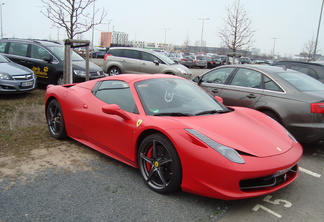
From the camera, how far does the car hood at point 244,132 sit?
309cm

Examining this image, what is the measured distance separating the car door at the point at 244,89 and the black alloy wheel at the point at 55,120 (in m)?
3.28

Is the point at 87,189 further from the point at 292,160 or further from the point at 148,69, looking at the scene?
the point at 148,69

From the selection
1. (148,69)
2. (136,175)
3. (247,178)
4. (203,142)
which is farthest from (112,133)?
(148,69)

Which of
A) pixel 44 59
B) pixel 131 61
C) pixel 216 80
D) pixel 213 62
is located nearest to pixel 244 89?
pixel 216 80

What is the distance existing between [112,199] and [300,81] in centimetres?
421

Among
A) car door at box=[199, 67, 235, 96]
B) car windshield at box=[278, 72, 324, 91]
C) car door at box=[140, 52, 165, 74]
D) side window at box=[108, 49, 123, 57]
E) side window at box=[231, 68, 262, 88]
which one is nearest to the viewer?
car windshield at box=[278, 72, 324, 91]

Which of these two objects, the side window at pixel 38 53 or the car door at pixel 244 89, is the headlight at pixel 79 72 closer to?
the side window at pixel 38 53

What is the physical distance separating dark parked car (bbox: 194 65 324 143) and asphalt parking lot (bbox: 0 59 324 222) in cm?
94

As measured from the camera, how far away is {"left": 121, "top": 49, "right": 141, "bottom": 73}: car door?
12672mm

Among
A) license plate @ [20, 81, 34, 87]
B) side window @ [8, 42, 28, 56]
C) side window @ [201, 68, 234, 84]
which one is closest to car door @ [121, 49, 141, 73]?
side window @ [8, 42, 28, 56]

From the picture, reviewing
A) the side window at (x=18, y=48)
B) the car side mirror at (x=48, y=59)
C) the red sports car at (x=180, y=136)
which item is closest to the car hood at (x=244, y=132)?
the red sports car at (x=180, y=136)

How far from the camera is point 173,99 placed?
3920 mm

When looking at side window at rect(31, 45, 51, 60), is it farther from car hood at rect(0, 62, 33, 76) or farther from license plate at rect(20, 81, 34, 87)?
license plate at rect(20, 81, 34, 87)

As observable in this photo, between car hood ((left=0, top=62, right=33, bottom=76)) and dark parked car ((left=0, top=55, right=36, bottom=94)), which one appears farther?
car hood ((left=0, top=62, right=33, bottom=76))
